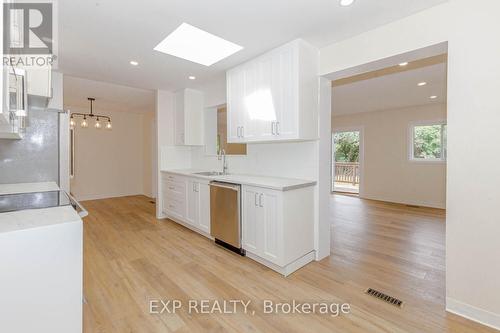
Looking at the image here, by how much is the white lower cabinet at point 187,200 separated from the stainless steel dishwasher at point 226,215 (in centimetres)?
19

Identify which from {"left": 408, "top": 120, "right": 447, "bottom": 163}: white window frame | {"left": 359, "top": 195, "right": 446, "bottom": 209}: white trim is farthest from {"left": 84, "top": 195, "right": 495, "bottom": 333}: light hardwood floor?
{"left": 408, "top": 120, "right": 447, "bottom": 163}: white window frame

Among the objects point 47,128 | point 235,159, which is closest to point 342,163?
point 235,159

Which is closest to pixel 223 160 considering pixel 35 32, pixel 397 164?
pixel 35 32

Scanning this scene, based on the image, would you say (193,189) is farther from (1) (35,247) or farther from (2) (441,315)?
(2) (441,315)

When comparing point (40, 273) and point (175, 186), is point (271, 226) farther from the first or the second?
point (175, 186)

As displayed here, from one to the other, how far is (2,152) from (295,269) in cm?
349

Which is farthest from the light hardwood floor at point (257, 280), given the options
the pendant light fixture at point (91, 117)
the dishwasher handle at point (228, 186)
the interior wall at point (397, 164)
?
the pendant light fixture at point (91, 117)

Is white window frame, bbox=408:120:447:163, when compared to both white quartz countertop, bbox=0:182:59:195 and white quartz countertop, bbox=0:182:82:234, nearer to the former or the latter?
white quartz countertop, bbox=0:182:82:234

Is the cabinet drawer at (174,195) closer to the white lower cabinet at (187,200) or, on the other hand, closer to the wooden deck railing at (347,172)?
the white lower cabinet at (187,200)

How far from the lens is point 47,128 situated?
9.36 ft

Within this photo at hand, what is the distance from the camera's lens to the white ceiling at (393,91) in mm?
3853

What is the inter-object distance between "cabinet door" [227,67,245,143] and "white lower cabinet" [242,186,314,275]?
→ 86 cm

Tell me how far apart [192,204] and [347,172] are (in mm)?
7090

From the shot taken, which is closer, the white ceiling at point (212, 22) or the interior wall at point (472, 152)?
the interior wall at point (472, 152)
